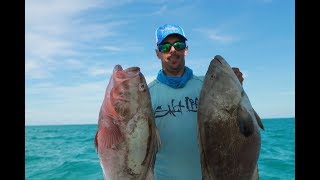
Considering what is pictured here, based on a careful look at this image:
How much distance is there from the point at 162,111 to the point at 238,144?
1.17 metres

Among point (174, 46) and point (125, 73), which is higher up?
point (174, 46)

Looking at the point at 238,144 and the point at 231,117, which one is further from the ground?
the point at 231,117

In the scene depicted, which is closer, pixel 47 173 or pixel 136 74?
pixel 136 74

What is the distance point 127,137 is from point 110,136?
0.43 feet

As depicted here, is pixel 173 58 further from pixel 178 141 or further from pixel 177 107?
pixel 178 141

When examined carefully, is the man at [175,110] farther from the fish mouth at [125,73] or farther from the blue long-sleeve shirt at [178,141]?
the fish mouth at [125,73]

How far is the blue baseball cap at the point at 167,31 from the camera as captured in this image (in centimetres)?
412

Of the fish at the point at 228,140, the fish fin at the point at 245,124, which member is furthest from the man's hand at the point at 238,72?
the fish fin at the point at 245,124

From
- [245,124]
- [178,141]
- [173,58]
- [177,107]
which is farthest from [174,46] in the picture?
[245,124]

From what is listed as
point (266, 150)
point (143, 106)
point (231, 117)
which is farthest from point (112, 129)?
point (266, 150)

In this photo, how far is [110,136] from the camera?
298 cm
